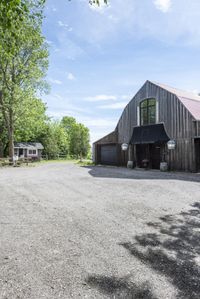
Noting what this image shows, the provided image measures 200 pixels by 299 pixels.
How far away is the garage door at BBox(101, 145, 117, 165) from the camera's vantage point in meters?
20.1

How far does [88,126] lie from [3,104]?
97.7ft

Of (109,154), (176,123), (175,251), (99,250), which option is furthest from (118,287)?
(109,154)

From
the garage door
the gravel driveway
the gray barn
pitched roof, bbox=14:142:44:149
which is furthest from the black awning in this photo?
pitched roof, bbox=14:142:44:149

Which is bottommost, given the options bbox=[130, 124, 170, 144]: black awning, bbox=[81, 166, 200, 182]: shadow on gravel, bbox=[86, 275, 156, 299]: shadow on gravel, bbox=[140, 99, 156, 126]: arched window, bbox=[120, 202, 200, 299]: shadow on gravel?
bbox=[120, 202, 200, 299]: shadow on gravel

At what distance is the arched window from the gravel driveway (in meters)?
12.0

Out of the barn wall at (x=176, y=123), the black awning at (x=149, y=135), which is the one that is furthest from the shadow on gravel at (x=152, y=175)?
the black awning at (x=149, y=135)

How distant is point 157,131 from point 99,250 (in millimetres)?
14363

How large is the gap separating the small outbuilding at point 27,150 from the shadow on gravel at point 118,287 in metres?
33.8

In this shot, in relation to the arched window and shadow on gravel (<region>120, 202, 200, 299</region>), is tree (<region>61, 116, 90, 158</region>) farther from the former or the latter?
shadow on gravel (<region>120, 202, 200, 299</region>)

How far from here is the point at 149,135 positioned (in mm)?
16562

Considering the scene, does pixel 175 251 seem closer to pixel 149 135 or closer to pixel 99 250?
pixel 99 250

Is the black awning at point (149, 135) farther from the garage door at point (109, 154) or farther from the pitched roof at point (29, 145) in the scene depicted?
the pitched roof at point (29, 145)

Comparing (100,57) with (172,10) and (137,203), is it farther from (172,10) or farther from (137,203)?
(137,203)

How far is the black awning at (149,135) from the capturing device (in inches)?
617
